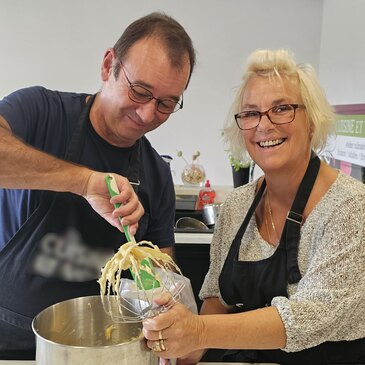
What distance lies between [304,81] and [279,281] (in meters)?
0.55

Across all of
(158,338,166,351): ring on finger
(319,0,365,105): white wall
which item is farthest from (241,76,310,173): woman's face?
(319,0,365,105): white wall

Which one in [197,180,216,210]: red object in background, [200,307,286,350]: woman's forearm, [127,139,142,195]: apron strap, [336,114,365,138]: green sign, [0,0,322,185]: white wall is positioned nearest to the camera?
[200,307,286,350]: woman's forearm

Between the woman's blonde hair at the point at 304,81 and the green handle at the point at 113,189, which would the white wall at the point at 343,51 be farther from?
the green handle at the point at 113,189

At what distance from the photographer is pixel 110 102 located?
1135 millimetres

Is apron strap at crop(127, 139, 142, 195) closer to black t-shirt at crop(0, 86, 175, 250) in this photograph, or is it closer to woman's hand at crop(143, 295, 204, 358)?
black t-shirt at crop(0, 86, 175, 250)

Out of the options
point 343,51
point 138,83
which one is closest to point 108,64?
point 138,83

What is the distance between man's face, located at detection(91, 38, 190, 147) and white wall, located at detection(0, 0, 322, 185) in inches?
74.6

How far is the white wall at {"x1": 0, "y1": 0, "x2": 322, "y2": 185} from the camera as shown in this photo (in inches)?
117

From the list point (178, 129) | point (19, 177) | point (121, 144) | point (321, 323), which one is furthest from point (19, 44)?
point (321, 323)

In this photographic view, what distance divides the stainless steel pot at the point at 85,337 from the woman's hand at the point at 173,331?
2 cm

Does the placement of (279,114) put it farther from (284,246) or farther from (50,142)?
(50,142)

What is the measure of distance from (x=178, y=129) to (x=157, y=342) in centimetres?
249

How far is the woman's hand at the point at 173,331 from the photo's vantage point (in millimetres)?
756

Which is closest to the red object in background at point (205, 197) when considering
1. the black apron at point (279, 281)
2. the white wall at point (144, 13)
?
the white wall at point (144, 13)
